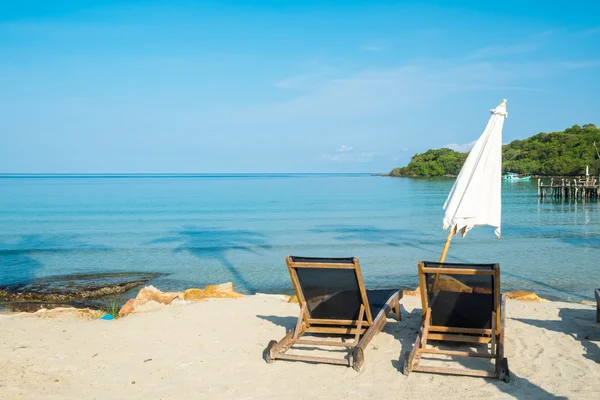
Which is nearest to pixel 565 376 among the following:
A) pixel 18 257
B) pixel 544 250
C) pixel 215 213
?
pixel 544 250

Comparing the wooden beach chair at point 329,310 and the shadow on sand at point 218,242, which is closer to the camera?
the wooden beach chair at point 329,310

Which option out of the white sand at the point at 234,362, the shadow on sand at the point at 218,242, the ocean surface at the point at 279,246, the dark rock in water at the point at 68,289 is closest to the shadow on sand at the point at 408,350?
the white sand at the point at 234,362

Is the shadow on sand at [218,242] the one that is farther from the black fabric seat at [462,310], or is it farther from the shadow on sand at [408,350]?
the black fabric seat at [462,310]

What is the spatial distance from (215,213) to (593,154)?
8881cm

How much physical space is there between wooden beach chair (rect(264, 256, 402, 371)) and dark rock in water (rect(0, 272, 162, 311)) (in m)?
6.69

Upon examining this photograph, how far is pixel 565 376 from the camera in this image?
500cm

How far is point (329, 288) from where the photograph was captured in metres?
5.88

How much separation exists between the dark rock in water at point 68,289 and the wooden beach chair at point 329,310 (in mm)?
6691

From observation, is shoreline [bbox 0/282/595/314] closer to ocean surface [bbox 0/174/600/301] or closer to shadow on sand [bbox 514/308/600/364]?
ocean surface [bbox 0/174/600/301]

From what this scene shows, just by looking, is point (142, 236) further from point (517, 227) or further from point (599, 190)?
point (599, 190)

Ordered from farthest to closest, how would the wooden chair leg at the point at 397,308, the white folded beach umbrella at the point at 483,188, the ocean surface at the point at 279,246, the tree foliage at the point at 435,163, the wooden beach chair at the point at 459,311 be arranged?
the tree foliage at the point at 435,163 → the ocean surface at the point at 279,246 → the wooden chair leg at the point at 397,308 → the white folded beach umbrella at the point at 483,188 → the wooden beach chair at the point at 459,311

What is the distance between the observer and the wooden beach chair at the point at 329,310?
5.57 meters

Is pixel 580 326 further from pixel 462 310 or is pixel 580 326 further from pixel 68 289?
pixel 68 289

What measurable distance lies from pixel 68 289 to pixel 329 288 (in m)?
9.33
